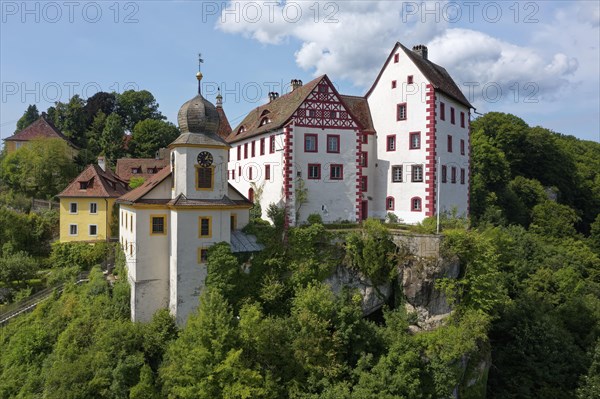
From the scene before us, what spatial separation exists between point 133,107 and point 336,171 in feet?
165

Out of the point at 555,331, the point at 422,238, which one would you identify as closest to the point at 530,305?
the point at 555,331

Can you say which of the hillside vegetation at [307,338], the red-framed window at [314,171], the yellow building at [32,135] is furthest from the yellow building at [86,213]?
the yellow building at [32,135]

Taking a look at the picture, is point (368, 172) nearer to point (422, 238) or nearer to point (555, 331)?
point (422, 238)

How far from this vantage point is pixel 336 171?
29.7m

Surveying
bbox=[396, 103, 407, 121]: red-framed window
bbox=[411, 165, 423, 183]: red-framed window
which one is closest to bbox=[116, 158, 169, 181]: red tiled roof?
bbox=[396, 103, 407, 121]: red-framed window

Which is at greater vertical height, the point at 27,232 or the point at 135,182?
the point at 135,182

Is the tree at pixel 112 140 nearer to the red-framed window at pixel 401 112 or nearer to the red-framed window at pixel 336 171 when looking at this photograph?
the red-framed window at pixel 336 171

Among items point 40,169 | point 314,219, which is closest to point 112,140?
point 40,169

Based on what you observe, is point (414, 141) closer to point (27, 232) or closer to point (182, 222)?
point (182, 222)

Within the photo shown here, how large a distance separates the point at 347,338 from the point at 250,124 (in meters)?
19.9

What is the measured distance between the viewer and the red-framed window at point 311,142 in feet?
95.5

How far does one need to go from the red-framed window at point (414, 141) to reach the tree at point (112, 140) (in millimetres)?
43168

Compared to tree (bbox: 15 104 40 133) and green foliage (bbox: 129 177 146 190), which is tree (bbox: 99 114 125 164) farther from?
tree (bbox: 15 104 40 133)

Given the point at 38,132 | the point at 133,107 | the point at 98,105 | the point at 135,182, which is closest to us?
the point at 135,182
